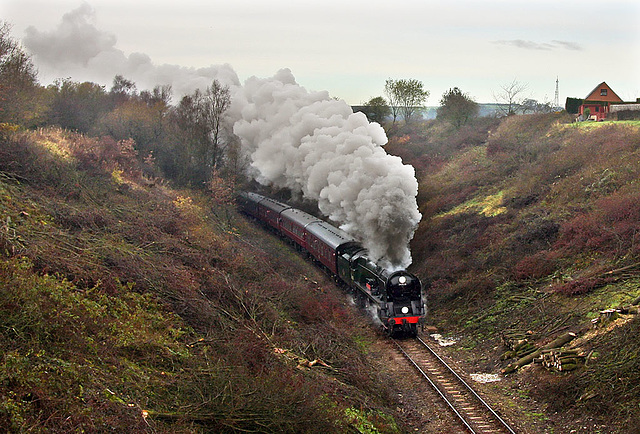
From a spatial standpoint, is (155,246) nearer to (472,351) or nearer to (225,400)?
(225,400)

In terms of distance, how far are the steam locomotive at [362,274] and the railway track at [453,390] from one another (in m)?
0.82

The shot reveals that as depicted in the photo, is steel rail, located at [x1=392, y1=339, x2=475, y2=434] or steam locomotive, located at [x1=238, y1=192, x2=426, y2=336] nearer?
steel rail, located at [x1=392, y1=339, x2=475, y2=434]

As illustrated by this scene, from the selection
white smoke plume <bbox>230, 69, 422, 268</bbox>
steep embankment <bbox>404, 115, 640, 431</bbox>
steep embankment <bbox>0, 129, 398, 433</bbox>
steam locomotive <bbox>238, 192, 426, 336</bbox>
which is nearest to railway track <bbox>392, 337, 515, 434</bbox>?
steam locomotive <bbox>238, 192, 426, 336</bbox>

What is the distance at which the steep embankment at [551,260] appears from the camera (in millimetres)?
11508

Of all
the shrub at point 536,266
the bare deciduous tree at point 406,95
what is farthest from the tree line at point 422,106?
the shrub at point 536,266

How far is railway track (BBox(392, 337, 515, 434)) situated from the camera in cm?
1098

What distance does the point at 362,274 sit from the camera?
18641 millimetres

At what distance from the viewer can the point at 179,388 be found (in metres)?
8.76

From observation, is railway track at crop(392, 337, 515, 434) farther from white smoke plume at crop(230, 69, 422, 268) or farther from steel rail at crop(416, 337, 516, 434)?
white smoke plume at crop(230, 69, 422, 268)

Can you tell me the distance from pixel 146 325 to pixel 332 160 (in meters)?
12.8

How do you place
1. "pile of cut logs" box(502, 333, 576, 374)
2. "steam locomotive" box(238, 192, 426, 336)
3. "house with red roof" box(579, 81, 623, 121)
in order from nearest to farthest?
"pile of cut logs" box(502, 333, 576, 374), "steam locomotive" box(238, 192, 426, 336), "house with red roof" box(579, 81, 623, 121)

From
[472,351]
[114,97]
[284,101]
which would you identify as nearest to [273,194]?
→ [284,101]

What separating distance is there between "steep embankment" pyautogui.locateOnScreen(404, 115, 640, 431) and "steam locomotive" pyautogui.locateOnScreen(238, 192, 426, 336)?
1.95 meters

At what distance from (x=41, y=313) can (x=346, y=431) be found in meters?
5.33
